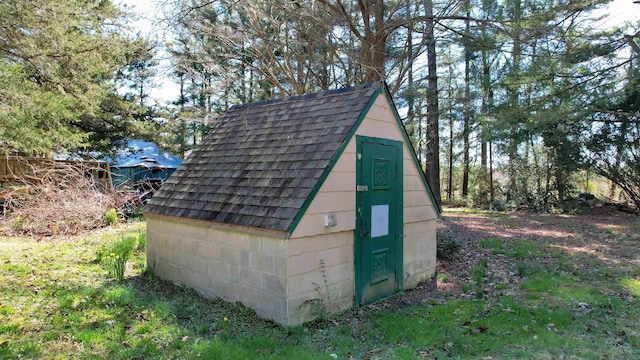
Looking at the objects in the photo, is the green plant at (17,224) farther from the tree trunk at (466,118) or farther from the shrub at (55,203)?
the tree trunk at (466,118)

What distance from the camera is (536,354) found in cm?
427

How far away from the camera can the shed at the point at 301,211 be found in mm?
5129

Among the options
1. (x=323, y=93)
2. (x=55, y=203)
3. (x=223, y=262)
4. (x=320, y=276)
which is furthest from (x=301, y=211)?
(x=55, y=203)

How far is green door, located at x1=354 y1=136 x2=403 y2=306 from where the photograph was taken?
5.93 metres

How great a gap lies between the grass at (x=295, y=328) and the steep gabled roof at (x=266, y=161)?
1292 mm

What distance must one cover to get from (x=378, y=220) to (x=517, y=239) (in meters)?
6.45

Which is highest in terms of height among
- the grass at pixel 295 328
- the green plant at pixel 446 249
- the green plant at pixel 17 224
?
the green plant at pixel 17 224

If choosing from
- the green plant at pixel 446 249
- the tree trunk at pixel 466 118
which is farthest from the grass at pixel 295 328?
the tree trunk at pixel 466 118

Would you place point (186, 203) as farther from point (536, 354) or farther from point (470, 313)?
point (536, 354)

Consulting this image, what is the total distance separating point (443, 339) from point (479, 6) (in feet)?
27.7

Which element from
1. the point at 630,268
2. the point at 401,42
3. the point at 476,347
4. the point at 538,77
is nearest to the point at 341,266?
the point at 476,347

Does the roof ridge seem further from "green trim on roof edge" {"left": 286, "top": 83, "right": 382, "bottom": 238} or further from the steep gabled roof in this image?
"green trim on roof edge" {"left": 286, "top": 83, "right": 382, "bottom": 238}

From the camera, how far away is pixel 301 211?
496 centimetres

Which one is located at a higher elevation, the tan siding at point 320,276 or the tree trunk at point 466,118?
the tree trunk at point 466,118
